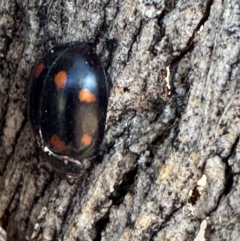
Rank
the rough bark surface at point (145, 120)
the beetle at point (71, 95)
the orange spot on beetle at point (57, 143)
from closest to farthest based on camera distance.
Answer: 1. the rough bark surface at point (145, 120)
2. the beetle at point (71, 95)
3. the orange spot on beetle at point (57, 143)

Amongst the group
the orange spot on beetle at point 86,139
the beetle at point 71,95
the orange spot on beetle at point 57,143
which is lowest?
the orange spot on beetle at point 57,143

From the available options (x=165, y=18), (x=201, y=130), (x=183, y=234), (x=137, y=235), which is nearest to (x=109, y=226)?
(x=137, y=235)

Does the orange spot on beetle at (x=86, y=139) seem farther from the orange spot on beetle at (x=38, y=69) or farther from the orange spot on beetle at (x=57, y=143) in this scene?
the orange spot on beetle at (x=38, y=69)

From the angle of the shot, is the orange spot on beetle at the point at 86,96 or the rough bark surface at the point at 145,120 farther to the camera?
the orange spot on beetle at the point at 86,96

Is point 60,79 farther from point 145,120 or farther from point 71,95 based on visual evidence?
point 145,120

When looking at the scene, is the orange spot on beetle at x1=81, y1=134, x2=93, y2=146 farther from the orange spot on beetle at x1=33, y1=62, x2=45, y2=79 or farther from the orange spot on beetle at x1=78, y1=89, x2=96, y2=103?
the orange spot on beetle at x1=33, y1=62, x2=45, y2=79

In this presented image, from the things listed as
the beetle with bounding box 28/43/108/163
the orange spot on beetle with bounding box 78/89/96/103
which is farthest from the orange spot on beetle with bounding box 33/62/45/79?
the orange spot on beetle with bounding box 78/89/96/103

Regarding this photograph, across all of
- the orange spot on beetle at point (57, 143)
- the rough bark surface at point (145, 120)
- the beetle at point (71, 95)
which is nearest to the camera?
the rough bark surface at point (145, 120)

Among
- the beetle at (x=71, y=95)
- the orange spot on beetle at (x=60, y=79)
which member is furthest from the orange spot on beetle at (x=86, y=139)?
the orange spot on beetle at (x=60, y=79)
